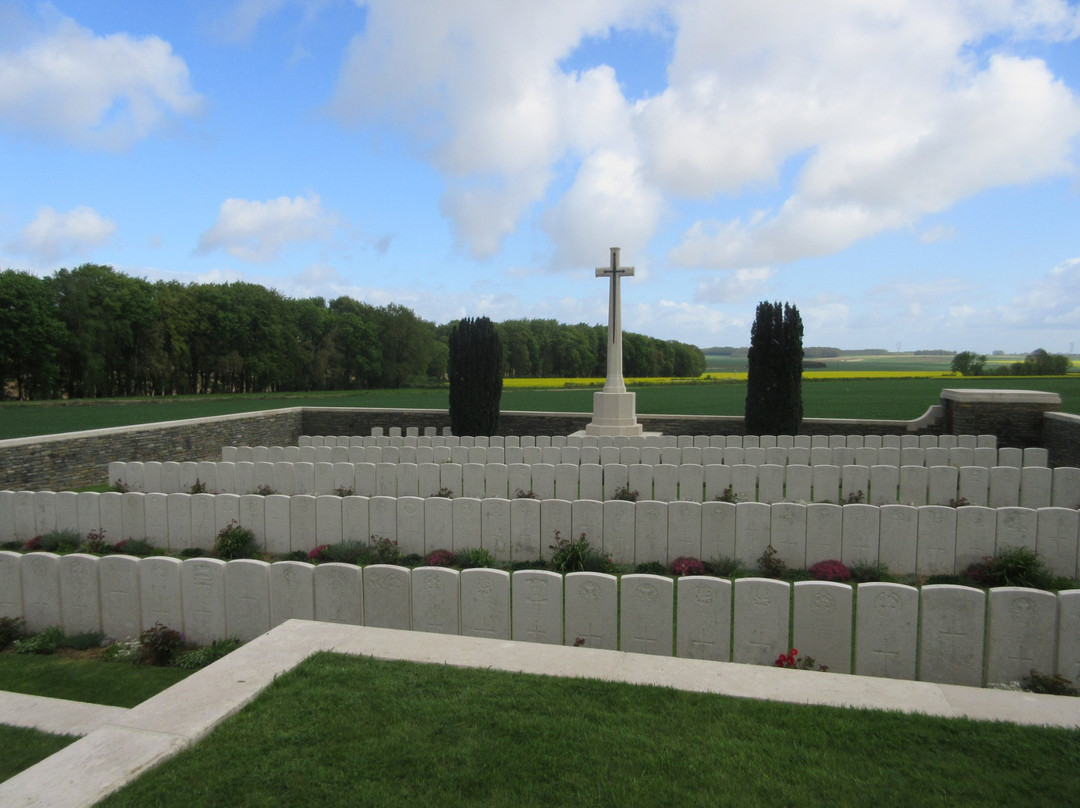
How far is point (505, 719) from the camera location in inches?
132

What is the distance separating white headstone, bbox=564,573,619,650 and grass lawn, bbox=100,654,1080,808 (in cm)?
117

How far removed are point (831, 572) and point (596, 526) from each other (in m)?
2.45

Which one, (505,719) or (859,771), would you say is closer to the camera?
(859,771)

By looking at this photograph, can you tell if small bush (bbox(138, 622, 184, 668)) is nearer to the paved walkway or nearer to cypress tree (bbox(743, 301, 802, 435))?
the paved walkway

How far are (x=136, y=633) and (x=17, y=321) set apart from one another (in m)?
37.6

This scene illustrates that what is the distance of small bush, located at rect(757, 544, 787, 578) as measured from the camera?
714 centimetres

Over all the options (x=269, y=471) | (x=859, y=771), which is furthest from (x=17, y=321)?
(x=859, y=771)

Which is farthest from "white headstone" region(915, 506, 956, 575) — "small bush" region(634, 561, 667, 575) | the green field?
the green field

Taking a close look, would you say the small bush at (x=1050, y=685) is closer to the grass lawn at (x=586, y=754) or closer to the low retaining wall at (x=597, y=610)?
the low retaining wall at (x=597, y=610)

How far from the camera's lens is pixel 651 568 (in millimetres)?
7441

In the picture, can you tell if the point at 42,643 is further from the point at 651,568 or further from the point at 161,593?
the point at 651,568

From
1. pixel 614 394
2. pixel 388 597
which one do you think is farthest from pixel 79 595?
pixel 614 394

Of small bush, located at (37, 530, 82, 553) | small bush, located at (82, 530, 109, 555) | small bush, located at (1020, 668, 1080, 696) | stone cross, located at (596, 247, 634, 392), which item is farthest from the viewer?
stone cross, located at (596, 247, 634, 392)

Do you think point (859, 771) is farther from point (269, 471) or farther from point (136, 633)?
point (269, 471)
